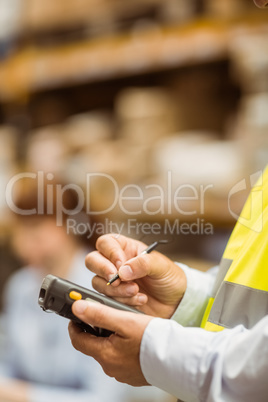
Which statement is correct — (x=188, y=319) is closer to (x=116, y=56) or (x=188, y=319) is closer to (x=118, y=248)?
(x=118, y=248)

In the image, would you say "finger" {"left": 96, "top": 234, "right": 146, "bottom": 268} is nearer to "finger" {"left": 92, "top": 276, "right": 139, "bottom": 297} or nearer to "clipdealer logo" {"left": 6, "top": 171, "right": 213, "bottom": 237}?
"finger" {"left": 92, "top": 276, "right": 139, "bottom": 297}

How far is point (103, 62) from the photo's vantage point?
1.50 metres

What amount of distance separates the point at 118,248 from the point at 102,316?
0.13 meters

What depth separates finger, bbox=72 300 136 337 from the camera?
1.50 ft

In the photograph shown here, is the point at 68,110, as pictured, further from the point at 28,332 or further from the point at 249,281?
the point at 249,281

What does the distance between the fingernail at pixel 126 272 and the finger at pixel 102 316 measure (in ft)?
0.21

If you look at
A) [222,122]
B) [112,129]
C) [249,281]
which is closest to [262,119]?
[222,122]

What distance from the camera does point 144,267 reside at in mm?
544

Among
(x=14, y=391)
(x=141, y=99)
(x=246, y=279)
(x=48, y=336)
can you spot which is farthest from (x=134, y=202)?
(x=246, y=279)

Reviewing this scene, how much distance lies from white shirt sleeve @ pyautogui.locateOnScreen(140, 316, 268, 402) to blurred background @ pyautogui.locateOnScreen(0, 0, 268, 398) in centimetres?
63

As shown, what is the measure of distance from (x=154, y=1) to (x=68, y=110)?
1.77 ft

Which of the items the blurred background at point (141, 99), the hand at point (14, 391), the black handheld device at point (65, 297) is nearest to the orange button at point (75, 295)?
the black handheld device at point (65, 297)

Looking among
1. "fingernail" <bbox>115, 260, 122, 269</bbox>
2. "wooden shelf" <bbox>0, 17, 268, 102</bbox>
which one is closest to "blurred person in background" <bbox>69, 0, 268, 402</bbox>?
"fingernail" <bbox>115, 260, 122, 269</bbox>

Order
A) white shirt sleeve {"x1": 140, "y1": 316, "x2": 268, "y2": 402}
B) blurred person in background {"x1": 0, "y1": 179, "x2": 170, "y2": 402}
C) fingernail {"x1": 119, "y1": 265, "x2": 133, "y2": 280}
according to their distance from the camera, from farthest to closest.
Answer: blurred person in background {"x1": 0, "y1": 179, "x2": 170, "y2": 402} < fingernail {"x1": 119, "y1": 265, "x2": 133, "y2": 280} < white shirt sleeve {"x1": 140, "y1": 316, "x2": 268, "y2": 402}
